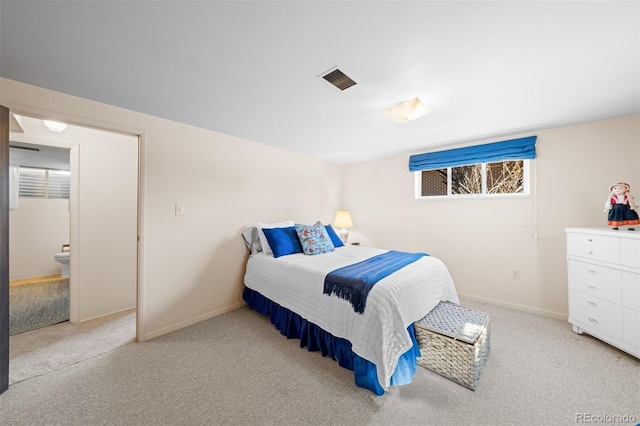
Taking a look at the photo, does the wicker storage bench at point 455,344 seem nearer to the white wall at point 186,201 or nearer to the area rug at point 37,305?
the white wall at point 186,201

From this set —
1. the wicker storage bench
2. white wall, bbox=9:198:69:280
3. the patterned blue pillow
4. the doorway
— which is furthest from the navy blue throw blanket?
white wall, bbox=9:198:69:280

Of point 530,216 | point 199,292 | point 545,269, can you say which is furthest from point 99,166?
point 545,269

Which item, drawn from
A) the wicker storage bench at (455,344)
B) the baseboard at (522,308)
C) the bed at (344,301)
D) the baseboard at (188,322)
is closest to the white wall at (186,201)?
the baseboard at (188,322)

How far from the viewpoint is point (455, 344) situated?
1.61 meters

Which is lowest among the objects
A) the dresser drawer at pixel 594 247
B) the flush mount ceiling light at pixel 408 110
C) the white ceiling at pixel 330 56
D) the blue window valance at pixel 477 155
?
the dresser drawer at pixel 594 247

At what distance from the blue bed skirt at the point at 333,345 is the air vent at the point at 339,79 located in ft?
6.36

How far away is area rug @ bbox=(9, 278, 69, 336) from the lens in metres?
2.45

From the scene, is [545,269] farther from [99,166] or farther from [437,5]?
[99,166]

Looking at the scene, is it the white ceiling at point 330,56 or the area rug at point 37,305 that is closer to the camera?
the white ceiling at point 330,56

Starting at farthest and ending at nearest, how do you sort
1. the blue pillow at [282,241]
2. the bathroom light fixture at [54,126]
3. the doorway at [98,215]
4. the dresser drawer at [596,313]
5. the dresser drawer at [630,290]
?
the blue pillow at [282,241] → the doorway at [98,215] → the bathroom light fixture at [54,126] → the dresser drawer at [596,313] → the dresser drawer at [630,290]

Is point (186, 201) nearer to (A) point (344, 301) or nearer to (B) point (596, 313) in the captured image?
(A) point (344, 301)

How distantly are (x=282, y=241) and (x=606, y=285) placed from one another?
10.1ft

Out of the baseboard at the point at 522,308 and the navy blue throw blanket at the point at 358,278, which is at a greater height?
the navy blue throw blanket at the point at 358,278

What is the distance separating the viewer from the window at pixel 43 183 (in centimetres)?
424
